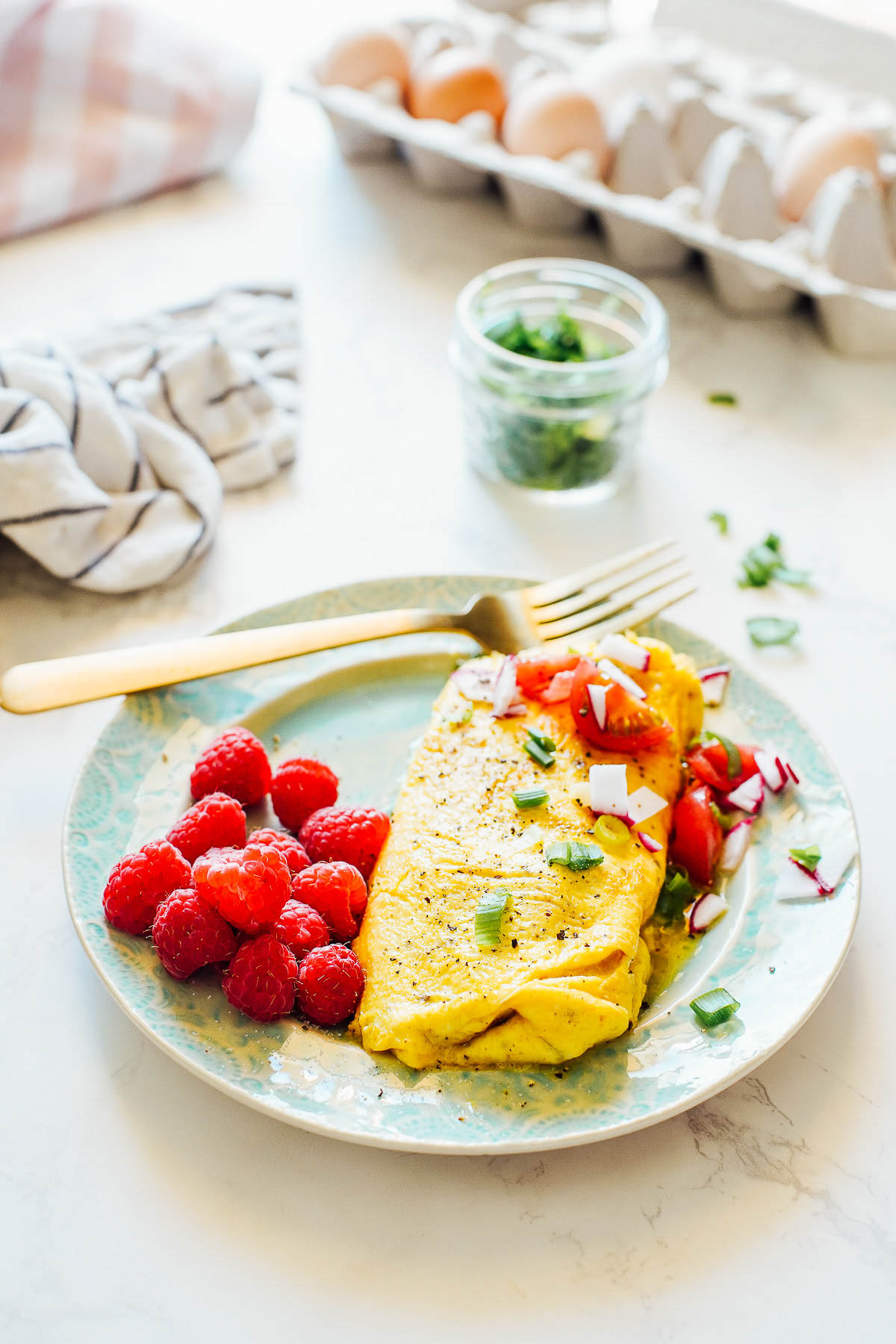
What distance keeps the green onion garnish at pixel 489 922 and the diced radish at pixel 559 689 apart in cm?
41

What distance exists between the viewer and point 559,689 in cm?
196

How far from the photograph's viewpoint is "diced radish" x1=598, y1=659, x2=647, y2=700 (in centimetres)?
190

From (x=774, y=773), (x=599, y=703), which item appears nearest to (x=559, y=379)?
(x=599, y=703)

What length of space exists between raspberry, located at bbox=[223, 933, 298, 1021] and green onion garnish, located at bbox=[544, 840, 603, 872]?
397 mm

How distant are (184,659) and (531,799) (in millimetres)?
616

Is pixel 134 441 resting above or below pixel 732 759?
below

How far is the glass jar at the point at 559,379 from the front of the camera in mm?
2521

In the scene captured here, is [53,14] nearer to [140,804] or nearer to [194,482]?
[194,482]

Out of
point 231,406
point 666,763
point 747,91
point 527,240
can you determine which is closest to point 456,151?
point 527,240

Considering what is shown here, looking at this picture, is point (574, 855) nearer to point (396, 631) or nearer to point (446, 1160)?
point (446, 1160)

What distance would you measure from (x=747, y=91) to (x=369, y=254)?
1176 mm

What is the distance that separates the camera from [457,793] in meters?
1.85

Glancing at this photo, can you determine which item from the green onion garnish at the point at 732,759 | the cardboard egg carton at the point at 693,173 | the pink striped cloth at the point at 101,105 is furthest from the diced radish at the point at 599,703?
the pink striped cloth at the point at 101,105

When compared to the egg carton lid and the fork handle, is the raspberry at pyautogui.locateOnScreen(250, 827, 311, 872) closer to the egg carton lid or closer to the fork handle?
the fork handle
